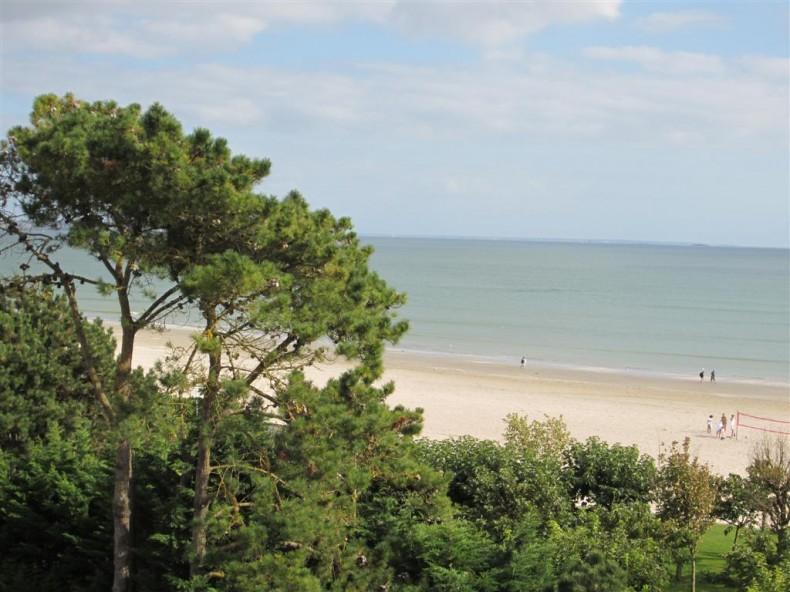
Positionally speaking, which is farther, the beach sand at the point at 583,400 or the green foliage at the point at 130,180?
the beach sand at the point at 583,400

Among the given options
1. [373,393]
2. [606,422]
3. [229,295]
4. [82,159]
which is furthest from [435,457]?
[606,422]

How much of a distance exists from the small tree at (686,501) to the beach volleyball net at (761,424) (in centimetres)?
1775

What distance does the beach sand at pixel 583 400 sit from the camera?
97.6ft

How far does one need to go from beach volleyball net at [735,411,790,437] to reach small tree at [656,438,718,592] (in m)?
17.8

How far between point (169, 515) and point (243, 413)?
8.49 ft

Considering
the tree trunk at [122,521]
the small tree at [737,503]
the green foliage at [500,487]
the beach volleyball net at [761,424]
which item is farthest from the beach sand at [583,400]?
the tree trunk at [122,521]

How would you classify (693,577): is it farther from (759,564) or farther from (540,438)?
(540,438)

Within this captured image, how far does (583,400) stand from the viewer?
36750 millimetres

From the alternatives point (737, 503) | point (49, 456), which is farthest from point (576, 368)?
point (49, 456)

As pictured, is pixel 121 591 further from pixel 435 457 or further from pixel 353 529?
pixel 435 457

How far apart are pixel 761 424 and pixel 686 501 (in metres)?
21.3

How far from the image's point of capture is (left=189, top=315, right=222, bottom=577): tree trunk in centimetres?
994

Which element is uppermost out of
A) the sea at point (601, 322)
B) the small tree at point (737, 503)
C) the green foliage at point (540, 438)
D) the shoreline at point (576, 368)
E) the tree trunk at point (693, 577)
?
the sea at point (601, 322)

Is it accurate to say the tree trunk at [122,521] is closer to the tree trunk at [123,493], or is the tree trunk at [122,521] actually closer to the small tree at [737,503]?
the tree trunk at [123,493]
